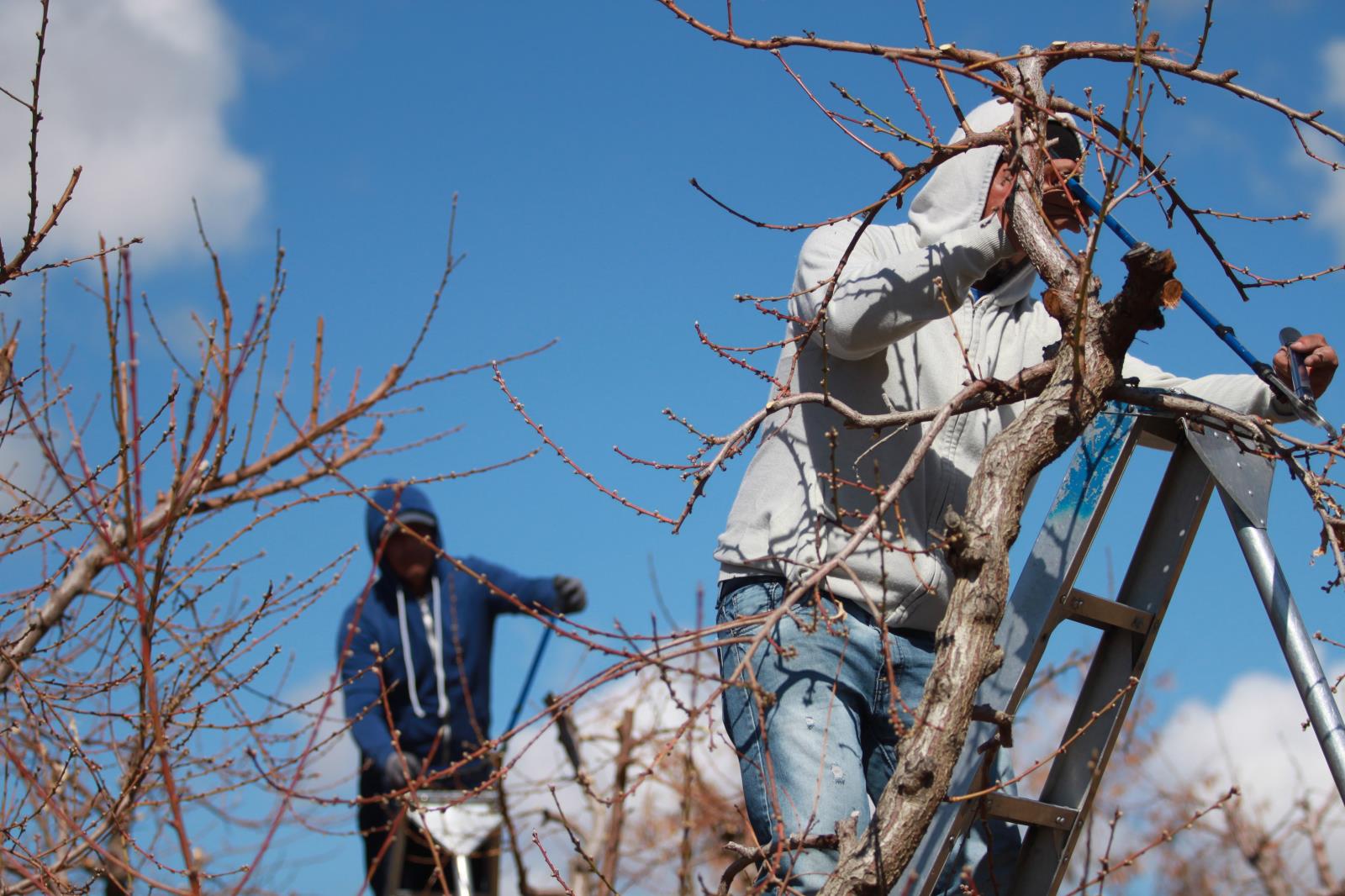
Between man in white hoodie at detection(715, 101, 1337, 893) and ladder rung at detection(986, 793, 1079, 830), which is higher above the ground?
man in white hoodie at detection(715, 101, 1337, 893)

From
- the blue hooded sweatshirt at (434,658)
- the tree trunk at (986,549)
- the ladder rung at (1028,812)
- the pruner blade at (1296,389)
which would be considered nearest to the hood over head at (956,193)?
the tree trunk at (986,549)

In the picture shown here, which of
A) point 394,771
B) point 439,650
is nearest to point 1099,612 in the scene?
point 394,771

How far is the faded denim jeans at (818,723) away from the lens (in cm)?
232

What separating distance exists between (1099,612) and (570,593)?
4.45m

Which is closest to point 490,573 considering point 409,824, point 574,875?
point 409,824

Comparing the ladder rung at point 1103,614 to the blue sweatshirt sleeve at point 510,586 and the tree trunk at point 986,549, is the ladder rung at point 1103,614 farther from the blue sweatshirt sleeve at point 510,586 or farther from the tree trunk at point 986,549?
the blue sweatshirt sleeve at point 510,586

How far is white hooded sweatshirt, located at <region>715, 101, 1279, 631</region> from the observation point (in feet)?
7.99

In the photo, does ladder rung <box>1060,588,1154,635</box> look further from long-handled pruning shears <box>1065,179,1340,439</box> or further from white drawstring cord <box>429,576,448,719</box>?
white drawstring cord <box>429,576,448,719</box>

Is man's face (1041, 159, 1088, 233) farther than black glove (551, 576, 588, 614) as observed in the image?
No

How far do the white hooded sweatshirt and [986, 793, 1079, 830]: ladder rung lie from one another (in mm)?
415

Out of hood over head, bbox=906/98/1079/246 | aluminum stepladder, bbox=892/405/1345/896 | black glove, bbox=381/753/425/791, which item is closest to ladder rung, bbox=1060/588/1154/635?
aluminum stepladder, bbox=892/405/1345/896

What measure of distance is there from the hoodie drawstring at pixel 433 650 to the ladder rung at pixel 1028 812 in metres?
4.12

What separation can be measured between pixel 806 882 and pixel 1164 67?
175cm

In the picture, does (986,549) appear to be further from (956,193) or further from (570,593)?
(570,593)
